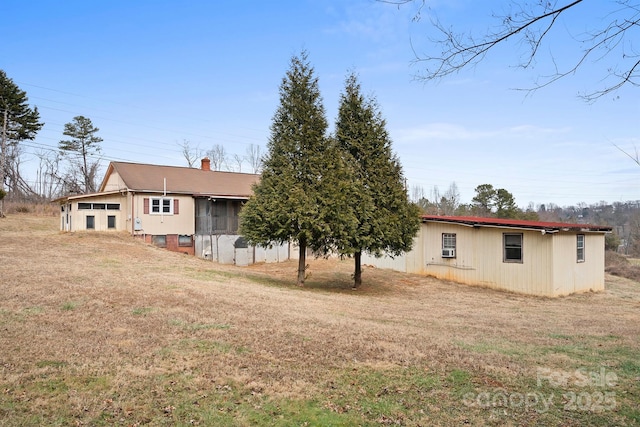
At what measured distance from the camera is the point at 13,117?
37.0 meters

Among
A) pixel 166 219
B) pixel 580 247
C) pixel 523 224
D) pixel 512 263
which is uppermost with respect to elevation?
pixel 166 219

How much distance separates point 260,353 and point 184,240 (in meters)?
20.8

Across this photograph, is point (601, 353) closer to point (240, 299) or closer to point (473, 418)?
point (473, 418)

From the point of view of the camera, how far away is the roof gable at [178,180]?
25.3 metres

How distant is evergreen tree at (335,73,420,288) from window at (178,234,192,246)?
13.3 metres

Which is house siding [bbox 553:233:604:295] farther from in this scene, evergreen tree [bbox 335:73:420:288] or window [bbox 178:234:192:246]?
window [bbox 178:234:192:246]

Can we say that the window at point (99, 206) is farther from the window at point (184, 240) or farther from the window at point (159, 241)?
the window at point (184, 240)

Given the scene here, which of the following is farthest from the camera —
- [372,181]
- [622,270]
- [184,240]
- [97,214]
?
[622,270]

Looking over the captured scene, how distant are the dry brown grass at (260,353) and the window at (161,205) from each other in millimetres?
12032

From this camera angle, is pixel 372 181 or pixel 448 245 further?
pixel 448 245

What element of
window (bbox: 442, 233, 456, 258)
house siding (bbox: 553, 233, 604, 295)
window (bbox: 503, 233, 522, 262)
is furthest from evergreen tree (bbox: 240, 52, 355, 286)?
house siding (bbox: 553, 233, 604, 295)

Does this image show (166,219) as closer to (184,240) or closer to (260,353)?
(184,240)

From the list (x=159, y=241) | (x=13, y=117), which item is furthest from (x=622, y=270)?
(x=13, y=117)

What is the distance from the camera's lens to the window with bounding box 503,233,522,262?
728 inches
